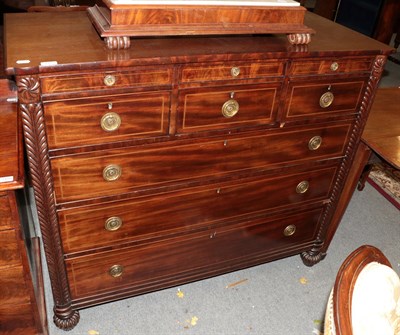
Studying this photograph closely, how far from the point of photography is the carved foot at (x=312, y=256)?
2580 millimetres

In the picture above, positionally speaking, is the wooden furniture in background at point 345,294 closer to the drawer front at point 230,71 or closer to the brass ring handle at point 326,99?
the drawer front at point 230,71

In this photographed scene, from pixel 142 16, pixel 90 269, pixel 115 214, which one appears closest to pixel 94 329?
pixel 90 269

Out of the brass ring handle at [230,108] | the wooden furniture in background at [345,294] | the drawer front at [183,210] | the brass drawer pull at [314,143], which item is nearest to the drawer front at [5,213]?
the drawer front at [183,210]

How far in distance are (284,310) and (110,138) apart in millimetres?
1448

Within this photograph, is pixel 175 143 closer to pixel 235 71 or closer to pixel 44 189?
pixel 235 71

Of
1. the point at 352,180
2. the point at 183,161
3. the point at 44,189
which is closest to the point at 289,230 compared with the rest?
the point at 352,180

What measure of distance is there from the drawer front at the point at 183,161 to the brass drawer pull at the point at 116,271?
0.45 metres

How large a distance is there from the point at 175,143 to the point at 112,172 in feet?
0.93

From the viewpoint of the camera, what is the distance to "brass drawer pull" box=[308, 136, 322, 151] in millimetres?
2034

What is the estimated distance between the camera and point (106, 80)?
4.75 ft

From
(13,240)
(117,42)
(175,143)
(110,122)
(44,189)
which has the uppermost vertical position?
(117,42)

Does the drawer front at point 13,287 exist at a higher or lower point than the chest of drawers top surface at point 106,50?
lower

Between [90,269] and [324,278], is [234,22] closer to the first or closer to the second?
[90,269]

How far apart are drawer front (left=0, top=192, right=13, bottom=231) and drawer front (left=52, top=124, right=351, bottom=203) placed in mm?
212
